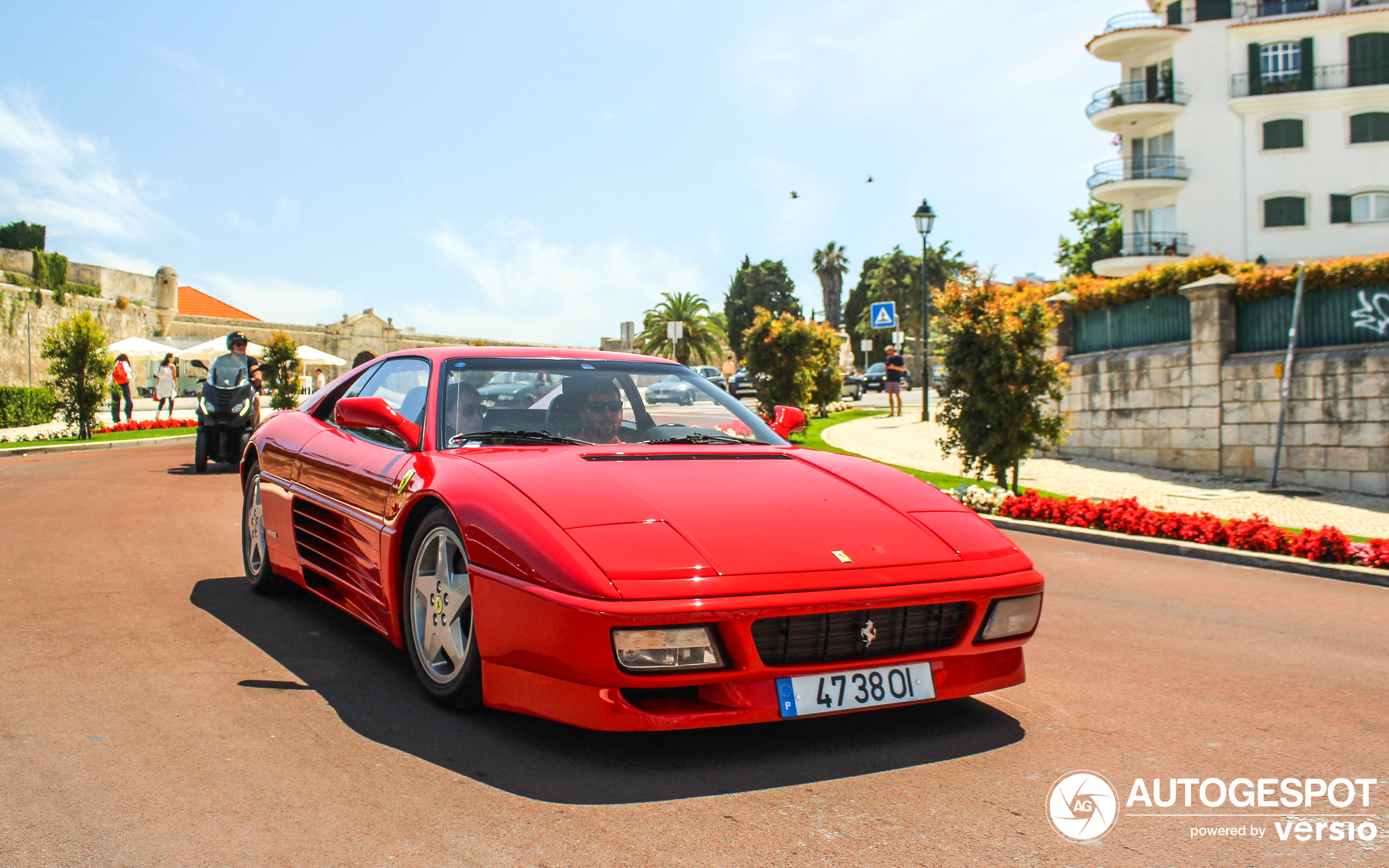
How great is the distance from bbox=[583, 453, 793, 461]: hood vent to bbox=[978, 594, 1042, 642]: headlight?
3.54 ft

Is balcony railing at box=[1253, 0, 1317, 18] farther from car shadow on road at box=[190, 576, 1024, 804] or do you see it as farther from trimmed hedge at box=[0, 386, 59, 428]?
car shadow on road at box=[190, 576, 1024, 804]

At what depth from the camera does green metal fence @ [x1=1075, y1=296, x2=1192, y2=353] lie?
1647cm

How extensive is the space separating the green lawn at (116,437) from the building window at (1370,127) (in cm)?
4185

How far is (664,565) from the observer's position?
3.13 metres

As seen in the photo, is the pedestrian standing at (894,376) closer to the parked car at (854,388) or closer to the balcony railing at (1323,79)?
the parked car at (854,388)

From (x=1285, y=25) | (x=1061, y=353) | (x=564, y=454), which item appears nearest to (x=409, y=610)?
(x=564, y=454)

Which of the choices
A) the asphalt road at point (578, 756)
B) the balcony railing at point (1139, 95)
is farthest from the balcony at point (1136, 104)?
the asphalt road at point (578, 756)

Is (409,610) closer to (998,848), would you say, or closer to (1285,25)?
(998,848)

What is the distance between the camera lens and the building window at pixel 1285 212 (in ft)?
134

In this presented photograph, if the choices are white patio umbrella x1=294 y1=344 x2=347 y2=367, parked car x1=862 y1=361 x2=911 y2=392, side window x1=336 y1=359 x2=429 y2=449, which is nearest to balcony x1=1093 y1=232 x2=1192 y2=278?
parked car x1=862 y1=361 x2=911 y2=392

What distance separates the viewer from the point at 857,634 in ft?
10.7

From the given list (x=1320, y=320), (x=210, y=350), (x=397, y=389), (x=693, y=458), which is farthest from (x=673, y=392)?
(x=210, y=350)

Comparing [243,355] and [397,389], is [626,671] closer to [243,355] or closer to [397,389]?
[397,389]

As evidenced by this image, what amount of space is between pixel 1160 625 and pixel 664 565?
387cm
